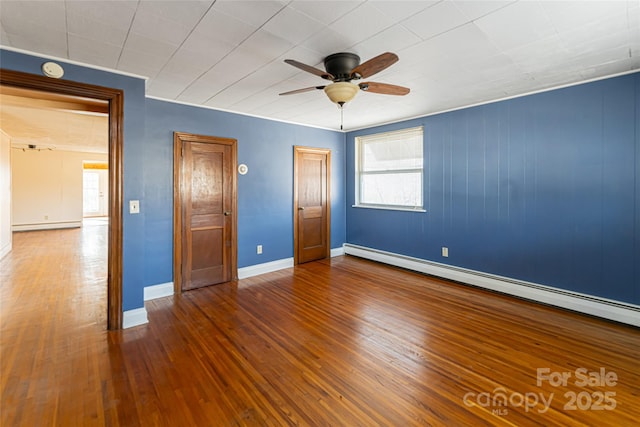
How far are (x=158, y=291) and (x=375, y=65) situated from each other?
3542 mm

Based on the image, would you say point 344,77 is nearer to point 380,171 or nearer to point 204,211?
point 204,211

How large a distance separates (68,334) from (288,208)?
3.13 meters

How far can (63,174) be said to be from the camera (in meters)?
9.02

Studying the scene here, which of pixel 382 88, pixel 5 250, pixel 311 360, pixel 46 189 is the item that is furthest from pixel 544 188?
pixel 46 189

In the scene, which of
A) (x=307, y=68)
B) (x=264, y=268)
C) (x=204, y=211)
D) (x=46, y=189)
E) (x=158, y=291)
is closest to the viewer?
(x=307, y=68)

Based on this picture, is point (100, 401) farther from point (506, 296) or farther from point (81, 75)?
point (506, 296)

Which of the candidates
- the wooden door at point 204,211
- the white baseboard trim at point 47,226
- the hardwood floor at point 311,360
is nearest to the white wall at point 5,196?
the hardwood floor at point 311,360

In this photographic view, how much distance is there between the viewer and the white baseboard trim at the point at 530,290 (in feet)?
9.51

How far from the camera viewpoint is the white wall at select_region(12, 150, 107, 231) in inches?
328

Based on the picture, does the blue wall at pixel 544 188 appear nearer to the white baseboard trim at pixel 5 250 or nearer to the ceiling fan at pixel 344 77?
the ceiling fan at pixel 344 77

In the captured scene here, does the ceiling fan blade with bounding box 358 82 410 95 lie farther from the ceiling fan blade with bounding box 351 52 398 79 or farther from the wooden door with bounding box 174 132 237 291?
the wooden door with bounding box 174 132 237 291

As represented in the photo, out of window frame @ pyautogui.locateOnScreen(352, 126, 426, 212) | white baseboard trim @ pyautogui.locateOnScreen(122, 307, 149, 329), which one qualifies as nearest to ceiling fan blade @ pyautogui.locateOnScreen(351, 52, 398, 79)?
window frame @ pyautogui.locateOnScreen(352, 126, 426, 212)

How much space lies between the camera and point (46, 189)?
8734 millimetres

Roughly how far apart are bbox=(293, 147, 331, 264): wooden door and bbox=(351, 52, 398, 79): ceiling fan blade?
281 centimetres
